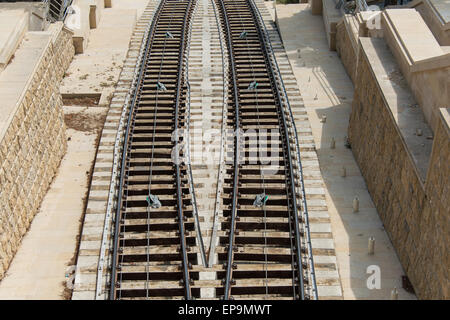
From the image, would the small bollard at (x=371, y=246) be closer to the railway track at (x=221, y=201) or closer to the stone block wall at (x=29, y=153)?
the railway track at (x=221, y=201)

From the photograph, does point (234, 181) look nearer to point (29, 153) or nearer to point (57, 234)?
point (57, 234)

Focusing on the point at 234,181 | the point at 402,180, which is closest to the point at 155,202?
the point at 234,181

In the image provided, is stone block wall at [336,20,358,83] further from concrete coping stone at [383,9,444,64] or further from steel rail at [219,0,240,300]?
steel rail at [219,0,240,300]

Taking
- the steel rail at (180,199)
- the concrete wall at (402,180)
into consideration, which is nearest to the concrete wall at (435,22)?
the concrete wall at (402,180)

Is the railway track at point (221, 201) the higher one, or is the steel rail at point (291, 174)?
the steel rail at point (291, 174)

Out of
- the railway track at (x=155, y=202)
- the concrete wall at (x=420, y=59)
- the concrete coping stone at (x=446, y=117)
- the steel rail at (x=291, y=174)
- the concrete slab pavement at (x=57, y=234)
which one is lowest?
the concrete slab pavement at (x=57, y=234)
